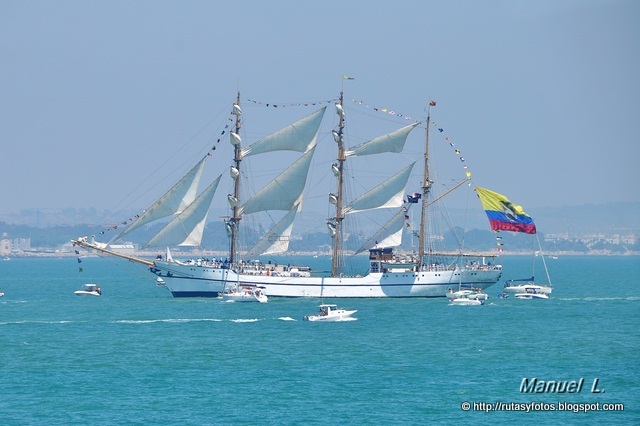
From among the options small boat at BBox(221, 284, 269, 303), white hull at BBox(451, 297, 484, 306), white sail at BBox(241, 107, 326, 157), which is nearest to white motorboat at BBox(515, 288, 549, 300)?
white hull at BBox(451, 297, 484, 306)

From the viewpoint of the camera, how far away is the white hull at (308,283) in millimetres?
107312

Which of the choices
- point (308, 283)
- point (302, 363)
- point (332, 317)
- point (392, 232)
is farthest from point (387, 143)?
point (302, 363)

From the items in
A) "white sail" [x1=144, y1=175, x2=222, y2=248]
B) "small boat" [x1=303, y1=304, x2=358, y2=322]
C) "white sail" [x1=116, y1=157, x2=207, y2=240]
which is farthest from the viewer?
"white sail" [x1=144, y1=175, x2=222, y2=248]

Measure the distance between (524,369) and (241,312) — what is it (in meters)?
35.9

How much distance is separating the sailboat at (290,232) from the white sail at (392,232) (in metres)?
0.10

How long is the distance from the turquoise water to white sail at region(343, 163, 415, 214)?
13304mm

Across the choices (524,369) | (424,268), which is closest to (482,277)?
(424,268)

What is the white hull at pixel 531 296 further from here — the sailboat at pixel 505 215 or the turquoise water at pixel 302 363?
the turquoise water at pixel 302 363

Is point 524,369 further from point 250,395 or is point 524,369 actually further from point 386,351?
point 250,395

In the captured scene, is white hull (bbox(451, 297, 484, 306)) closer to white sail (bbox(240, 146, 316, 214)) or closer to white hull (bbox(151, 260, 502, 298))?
white hull (bbox(151, 260, 502, 298))

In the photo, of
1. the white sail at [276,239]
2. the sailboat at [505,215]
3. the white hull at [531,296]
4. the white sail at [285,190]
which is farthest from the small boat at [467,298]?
the white sail at [285,190]

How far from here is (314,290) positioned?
10731 cm

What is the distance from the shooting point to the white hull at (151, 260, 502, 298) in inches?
4225

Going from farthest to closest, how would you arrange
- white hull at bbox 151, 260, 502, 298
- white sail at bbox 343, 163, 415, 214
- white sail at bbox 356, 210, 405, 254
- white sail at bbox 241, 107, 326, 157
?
white sail at bbox 356, 210, 405, 254 < white sail at bbox 343, 163, 415, 214 < white hull at bbox 151, 260, 502, 298 < white sail at bbox 241, 107, 326, 157
